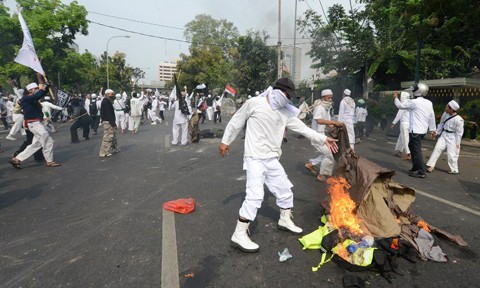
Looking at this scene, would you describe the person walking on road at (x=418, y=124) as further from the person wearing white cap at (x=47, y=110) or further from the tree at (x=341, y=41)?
the tree at (x=341, y=41)

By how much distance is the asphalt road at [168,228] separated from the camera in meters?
2.98

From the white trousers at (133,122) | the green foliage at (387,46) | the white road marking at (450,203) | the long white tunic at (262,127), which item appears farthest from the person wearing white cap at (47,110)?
the green foliage at (387,46)

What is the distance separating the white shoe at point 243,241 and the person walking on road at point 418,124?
5.08m

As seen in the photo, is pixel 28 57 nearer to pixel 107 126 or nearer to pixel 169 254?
pixel 107 126

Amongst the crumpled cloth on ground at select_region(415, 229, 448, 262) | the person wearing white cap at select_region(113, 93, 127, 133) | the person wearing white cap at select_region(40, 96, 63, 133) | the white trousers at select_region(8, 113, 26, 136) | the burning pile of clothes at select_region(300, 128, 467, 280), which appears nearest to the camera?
the burning pile of clothes at select_region(300, 128, 467, 280)

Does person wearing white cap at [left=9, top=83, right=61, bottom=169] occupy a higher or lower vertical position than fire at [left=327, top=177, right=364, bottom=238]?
higher

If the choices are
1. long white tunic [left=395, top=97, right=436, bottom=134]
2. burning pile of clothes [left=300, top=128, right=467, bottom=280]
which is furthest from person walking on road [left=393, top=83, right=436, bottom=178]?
burning pile of clothes [left=300, top=128, right=467, bottom=280]

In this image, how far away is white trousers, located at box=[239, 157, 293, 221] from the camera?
355 centimetres

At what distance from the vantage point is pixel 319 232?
363cm

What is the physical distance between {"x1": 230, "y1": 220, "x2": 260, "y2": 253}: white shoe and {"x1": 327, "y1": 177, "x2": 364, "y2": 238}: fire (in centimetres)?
96

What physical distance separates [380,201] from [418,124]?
4430 mm

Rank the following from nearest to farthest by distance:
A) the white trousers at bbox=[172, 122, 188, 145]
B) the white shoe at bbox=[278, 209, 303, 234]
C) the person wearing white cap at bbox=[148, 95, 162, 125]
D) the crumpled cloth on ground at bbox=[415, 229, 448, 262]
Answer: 1. the crumpled cloth on ground at bbox=[415, 229, 448, 262]
2. the white shoe at bbox=[278, 209, 303, 234]
3. the white trousers at bbox=[172, 122, 188, 145]
4. the person wearing white cap at bbox=[148, 95, 162, 125]

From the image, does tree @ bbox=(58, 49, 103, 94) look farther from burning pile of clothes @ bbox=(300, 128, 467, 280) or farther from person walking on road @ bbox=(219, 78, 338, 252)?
burning pile of clothes @ bbox=(300, 128, 467, 280)

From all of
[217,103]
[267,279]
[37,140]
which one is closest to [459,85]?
[217,103]
